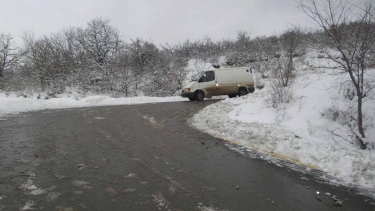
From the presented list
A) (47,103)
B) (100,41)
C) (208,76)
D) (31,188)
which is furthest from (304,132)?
(100,41)

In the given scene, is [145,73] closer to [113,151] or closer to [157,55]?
[157,55]

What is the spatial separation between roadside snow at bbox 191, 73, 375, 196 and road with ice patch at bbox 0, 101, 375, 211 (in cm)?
73

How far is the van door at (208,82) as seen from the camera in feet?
63.2

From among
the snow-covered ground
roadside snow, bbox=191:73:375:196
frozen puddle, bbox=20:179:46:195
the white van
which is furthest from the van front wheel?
frozen puddle, bbox=20:179:46:195

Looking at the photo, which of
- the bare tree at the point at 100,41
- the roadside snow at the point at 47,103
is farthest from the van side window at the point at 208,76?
the bare tree at the point at 100,41

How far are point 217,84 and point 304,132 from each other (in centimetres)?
1241

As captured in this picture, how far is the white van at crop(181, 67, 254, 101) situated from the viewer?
1923cm

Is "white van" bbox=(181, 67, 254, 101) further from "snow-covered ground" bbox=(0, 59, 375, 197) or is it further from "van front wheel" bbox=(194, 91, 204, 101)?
"snow-covered ground" bbox=(0, 59, 375, 197)

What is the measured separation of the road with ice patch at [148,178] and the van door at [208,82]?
467 inches

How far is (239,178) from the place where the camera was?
468 cm

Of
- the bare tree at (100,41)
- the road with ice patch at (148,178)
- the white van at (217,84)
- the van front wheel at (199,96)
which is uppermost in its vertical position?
the bare tree at (100,41)

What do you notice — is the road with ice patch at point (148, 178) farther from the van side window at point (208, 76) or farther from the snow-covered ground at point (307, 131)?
the van side window at point (208, 76)

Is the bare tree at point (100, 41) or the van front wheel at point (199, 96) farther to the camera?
the bare tree at point (100, 41)

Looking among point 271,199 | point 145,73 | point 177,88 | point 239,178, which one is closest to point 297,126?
point 239,178
